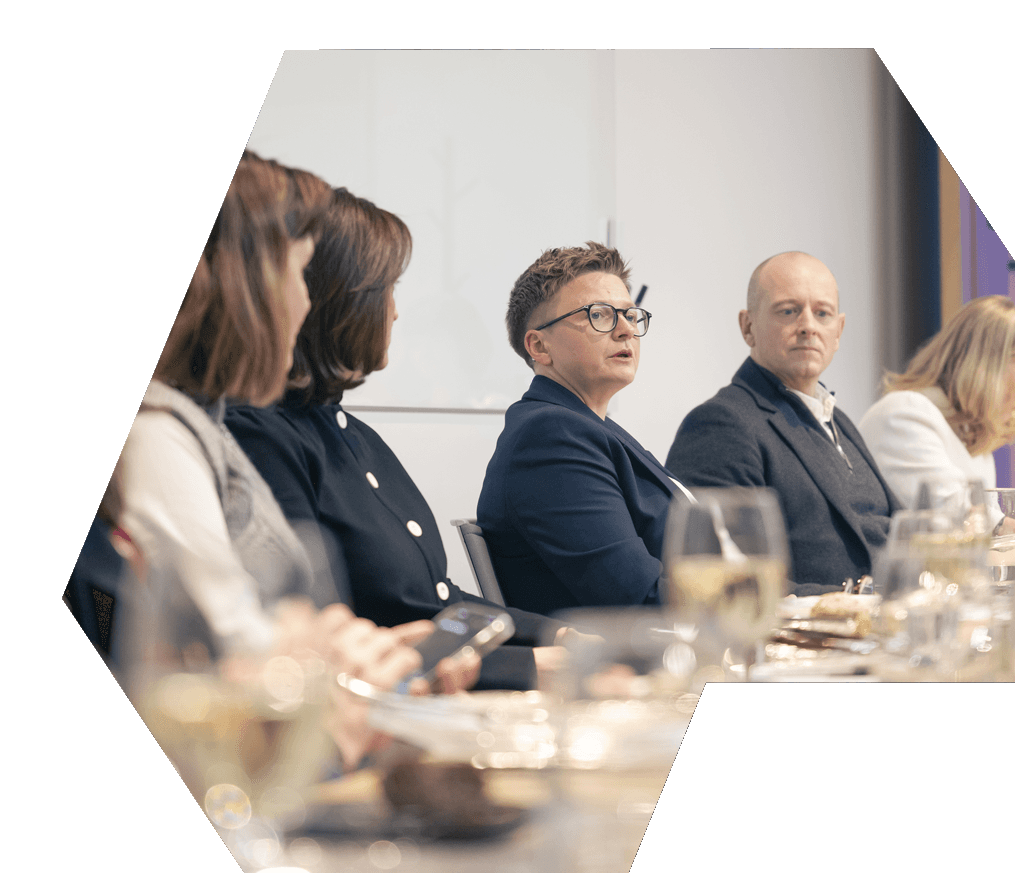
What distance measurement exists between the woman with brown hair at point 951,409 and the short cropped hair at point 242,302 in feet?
3.89

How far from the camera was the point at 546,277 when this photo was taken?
6.76 ft

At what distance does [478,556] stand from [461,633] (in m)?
0.15

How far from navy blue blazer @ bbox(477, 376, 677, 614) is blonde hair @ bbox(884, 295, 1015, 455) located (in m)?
0.62

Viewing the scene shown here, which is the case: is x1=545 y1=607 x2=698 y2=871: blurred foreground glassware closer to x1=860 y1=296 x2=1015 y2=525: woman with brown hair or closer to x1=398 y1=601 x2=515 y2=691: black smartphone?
x1=398 y1=601 x2=515 y2=691: black smartphone

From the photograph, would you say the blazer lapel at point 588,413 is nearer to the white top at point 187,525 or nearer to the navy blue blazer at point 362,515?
the navy blue blazer at point 362,515

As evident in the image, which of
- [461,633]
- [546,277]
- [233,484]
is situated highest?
[546,277]

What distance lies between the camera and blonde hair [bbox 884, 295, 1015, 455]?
2230mm

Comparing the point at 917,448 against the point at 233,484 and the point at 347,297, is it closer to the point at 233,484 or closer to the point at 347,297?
the point at 347,297

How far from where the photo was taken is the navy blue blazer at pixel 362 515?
1.94 m

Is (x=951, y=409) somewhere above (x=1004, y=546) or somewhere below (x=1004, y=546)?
above

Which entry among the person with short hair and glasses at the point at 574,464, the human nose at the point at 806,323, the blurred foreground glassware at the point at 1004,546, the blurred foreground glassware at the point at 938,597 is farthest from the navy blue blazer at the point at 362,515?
the blurred foreground glassware at the point at 1004,546

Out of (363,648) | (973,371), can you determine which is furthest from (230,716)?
(973,371)

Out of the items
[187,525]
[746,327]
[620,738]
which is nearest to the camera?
[620,738]

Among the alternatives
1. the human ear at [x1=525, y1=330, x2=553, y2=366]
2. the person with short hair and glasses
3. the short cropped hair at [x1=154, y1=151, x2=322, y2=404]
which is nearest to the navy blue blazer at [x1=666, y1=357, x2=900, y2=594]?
the person with short hair and glasses
